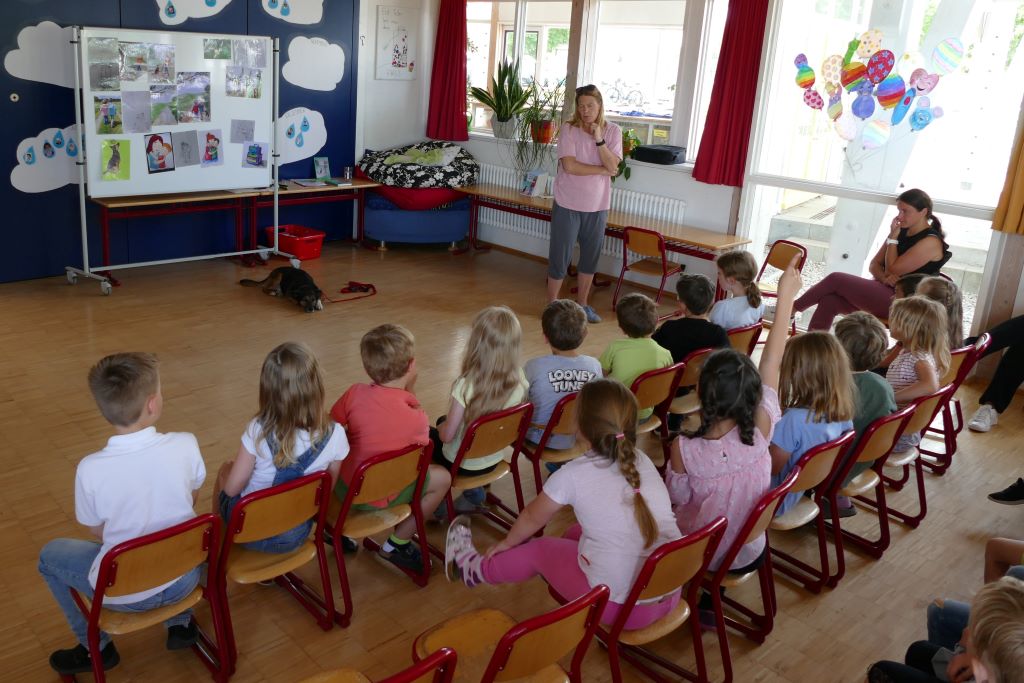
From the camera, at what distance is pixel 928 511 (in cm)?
397

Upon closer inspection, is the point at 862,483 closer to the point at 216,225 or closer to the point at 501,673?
the point at 501,673

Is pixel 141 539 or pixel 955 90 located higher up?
pixel 955 90

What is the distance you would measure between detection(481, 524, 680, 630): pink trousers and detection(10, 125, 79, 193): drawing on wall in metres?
5.03

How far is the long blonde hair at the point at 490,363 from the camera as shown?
3.11 metres

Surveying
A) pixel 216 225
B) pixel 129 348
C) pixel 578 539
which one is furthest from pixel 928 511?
pixel 216 225

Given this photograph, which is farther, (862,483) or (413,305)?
(413,305)

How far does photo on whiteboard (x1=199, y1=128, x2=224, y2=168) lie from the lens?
261 inches

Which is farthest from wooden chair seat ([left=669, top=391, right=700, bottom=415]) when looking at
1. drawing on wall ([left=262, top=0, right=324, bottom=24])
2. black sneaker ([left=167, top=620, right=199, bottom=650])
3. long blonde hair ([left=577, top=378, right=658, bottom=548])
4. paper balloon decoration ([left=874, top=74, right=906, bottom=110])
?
drawing on wall ([left=262, top=0, right=324, bottom=24])

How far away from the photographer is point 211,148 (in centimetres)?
668

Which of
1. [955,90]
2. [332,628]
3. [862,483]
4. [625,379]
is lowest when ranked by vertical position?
[332,628]

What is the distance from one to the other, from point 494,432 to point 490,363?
0.82ft

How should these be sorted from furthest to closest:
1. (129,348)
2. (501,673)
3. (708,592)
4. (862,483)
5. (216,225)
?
(216,225) < (129,348) < (862,483) < (708,592) < (501,673)

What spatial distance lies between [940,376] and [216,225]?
5.76 meters

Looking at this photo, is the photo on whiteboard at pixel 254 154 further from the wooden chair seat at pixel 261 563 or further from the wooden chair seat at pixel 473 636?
the wooden chair seat at pixel 473 636
